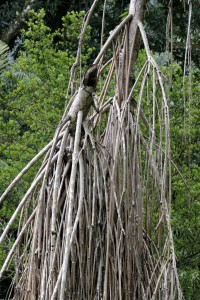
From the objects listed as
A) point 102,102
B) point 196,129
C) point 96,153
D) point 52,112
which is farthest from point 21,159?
point 96,153

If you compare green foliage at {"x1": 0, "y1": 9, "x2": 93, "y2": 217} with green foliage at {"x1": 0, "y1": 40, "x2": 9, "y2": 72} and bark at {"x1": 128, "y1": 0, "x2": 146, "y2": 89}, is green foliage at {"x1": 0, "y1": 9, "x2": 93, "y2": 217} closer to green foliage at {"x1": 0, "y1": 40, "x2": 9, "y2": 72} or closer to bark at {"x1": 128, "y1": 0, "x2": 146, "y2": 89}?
green foliage at {"x1": 0, "y1": 40, "x2": 9, "y2": 72}

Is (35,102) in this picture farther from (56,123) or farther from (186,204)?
(186,204)

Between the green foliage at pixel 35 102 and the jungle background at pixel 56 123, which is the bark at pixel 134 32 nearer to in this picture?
the jungle background at pixel 56 123

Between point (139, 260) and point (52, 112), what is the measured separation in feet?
9.80

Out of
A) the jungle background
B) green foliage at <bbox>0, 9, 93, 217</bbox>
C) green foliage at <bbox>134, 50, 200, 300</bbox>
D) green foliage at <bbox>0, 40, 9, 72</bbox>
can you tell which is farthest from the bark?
green foliage at <bbox>0, 40, 9, 72</bbox>

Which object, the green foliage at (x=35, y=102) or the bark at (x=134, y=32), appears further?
the green foliage at (x=35, y=102)

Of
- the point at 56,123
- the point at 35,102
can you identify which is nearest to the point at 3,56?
the point at 35,102

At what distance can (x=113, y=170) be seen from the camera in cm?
210

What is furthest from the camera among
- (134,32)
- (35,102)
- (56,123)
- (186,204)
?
(35,102)

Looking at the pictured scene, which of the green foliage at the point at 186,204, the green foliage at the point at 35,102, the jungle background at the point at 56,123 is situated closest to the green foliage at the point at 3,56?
the jungle background at the point at 56,123

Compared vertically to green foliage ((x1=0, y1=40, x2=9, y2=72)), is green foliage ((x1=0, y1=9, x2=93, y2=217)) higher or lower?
lower

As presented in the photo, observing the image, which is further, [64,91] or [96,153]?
[64,91]

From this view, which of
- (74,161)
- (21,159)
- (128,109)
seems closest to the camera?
(74,161)

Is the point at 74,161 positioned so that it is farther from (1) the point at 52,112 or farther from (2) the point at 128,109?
(1) the point at 52,112
